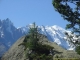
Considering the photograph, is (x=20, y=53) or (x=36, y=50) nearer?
(x=36, y=50)

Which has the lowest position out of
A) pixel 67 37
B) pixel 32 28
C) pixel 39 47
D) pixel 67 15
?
pixel 67 37

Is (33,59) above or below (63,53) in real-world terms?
below

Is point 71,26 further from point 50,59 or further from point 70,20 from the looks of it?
point 50,59

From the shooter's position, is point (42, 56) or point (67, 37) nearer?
point (67, 37)

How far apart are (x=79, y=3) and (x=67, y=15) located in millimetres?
1980

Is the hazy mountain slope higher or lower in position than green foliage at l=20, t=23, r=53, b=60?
higher

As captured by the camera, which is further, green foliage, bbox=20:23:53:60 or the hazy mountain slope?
the hazy mountain slope

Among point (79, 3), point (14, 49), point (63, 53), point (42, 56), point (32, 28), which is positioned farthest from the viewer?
point (14, 49)

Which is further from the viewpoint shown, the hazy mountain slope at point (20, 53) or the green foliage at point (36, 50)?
the hazy mountain slope at point (20, 53)

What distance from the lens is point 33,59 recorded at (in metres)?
39.3

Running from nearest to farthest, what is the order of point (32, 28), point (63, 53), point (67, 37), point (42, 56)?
point (67, 37) → point (42, 56) → point (32, 28) → point (63, 53)

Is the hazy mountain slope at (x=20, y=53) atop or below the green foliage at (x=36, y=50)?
atop

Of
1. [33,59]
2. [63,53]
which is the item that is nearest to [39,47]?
[33,59]

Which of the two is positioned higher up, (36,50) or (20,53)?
(20,53)
